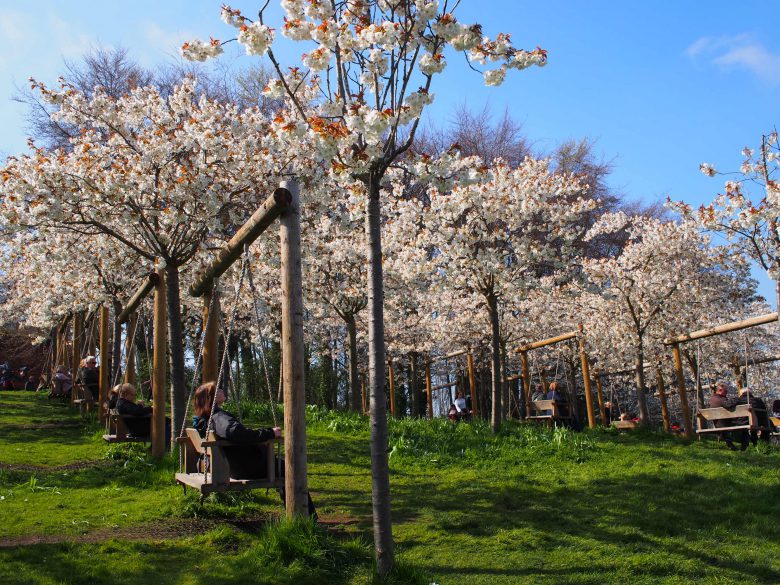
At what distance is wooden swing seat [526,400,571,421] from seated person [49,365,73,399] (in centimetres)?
1276

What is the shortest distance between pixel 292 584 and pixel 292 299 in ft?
7.65

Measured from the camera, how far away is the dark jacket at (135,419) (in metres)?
10.7

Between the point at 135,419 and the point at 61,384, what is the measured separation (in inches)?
483

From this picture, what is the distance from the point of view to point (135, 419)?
10719mm

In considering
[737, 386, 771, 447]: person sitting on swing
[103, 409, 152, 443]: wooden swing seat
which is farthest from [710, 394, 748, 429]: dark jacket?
[103, 409, 152, 443]: wooden swing seat

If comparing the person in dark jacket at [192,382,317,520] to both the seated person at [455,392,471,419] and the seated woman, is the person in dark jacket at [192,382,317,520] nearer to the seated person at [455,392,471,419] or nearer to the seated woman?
the seated woman

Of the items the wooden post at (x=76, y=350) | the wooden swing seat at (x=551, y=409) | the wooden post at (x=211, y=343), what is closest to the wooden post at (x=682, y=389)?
the wooden swing seat at (x=551, y=409)

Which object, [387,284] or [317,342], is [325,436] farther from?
[317,342]

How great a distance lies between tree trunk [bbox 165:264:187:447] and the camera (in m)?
10.5

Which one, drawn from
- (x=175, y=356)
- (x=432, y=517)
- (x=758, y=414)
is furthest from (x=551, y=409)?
(x=432, y=517)

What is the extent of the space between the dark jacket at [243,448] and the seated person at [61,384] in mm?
15874

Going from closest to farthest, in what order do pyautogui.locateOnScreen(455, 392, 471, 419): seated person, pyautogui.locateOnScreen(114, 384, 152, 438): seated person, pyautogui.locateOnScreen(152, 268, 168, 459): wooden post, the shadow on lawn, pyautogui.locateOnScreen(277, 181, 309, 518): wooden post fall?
pyautogui.locateOnScreen(277, 181, 309, 518): wooden post
the shadow on lawn
pyautogui.locateOnScreen(152, 268, 168, 459): wooden post
pyautogui.locateOnScreen(114, 384, 152, 438): seated person
pyautogui.locateOnScreen(455, 392, 471, 419): seated person

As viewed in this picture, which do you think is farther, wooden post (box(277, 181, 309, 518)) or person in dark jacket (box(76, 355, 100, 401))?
person in dark jacket (box(76, 355, 100, 401))

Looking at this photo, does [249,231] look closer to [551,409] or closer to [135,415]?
[135,415]
